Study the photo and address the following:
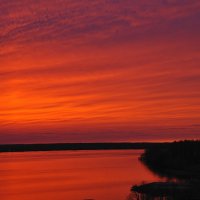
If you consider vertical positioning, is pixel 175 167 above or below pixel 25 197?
above

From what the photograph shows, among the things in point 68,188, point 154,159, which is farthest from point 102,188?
point 154,159

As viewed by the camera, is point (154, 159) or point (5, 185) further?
point (154, 159)

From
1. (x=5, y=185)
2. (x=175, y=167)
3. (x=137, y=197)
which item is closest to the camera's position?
(x=137, y=197)

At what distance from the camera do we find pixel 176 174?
8212 centimetres

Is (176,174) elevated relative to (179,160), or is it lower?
lower

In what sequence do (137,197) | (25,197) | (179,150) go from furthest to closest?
(179,150) < (25,197) < (137,197)

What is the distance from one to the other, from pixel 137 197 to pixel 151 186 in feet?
17.6

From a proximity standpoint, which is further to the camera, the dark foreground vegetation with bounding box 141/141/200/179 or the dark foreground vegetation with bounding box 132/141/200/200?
the dark foreground vegetation with bounding box 141/141/200/179

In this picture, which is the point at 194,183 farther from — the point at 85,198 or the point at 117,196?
the point at 85,198

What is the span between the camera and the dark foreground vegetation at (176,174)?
46.0 m

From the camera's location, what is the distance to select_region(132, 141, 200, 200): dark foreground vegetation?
4603 centimetres

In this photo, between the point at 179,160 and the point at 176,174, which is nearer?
the point at 176,174

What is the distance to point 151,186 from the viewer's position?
2050 inches

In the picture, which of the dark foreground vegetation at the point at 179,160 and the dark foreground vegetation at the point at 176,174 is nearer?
the dark foreground vegetation at the point at 176,174
